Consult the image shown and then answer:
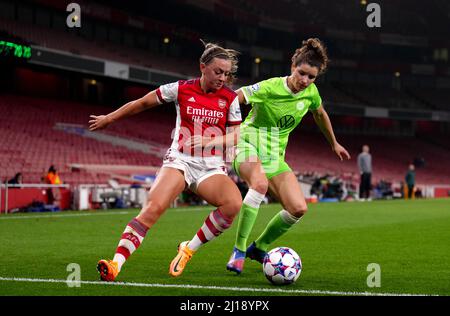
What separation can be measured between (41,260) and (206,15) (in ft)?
134

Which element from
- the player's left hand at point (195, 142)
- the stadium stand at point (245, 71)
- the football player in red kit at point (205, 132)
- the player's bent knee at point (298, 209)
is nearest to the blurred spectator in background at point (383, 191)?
the stadium stand at point (245, 71)

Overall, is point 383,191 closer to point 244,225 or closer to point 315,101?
point 315,101

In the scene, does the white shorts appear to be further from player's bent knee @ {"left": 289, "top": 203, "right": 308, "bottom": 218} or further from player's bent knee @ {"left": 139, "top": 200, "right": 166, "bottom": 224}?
player's bent knee @ {"left": 289, "top": 203, "right": 308, "bottom": 218}

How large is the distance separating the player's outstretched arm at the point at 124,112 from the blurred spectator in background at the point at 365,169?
66.0 feet

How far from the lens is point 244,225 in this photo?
22.4 ft

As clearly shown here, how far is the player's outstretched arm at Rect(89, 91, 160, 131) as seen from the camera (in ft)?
19.3

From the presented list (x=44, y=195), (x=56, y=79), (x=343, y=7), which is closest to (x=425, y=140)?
(x=343, y=7)

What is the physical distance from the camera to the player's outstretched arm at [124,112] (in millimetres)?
5879

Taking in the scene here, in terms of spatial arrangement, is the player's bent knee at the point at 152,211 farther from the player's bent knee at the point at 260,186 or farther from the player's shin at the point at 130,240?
the player's bent knee at the point at 260,186

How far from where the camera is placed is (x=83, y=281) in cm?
561

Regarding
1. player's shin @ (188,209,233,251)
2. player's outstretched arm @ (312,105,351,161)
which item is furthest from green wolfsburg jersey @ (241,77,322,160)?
player's shin @ (188,209,233,251)

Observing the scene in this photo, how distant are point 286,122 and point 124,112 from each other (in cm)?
193

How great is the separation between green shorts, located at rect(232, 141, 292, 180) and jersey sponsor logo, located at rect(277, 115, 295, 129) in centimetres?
34

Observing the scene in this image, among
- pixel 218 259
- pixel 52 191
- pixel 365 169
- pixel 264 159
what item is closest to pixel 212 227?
pixel 264 159
